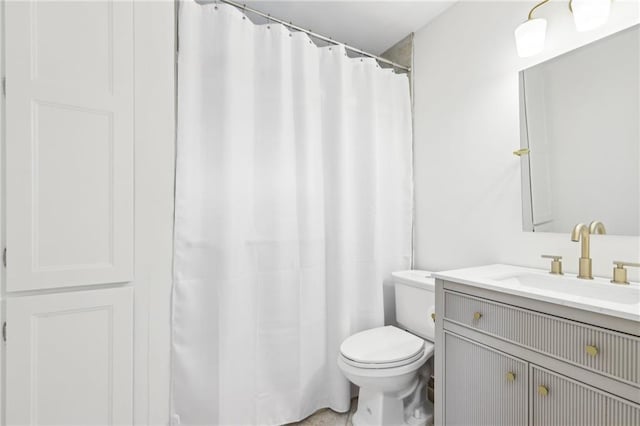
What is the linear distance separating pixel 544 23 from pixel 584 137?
53cm

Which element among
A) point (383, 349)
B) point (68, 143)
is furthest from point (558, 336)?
point (68, 143)

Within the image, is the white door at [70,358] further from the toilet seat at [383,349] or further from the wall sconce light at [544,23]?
the wall sconce light at [544,23]

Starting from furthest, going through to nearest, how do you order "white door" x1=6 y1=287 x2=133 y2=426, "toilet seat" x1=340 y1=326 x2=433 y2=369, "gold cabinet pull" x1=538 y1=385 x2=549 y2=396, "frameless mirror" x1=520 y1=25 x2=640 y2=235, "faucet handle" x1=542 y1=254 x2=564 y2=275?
"toilet seat" x1=340 y1=326 x2=433 y2=369 < "faucet handle" x1=542 y1=254 x2=564 y2=275 < "frameless mirror" x1=520 y1=25 x2=640 y2=235 < "white door" x1=6 y1=287 x2=133 y2=426 < "gold cabinet pull" x1=538 y1=385 x2=549 y2=396

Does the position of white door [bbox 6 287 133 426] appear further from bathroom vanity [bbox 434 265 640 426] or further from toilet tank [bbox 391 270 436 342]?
toilet tank [bbox 391 270 436 342]

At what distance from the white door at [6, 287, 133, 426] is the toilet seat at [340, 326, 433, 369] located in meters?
0.96

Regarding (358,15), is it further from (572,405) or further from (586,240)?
(572,405)

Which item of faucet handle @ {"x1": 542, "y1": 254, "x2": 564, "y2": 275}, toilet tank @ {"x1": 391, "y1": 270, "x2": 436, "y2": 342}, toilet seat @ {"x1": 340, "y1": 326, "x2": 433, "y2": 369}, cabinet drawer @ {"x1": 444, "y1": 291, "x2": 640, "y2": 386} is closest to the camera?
cabinet drawer @ {"x1": 444, "y1": 291, "x2": 640, "y2": 386}

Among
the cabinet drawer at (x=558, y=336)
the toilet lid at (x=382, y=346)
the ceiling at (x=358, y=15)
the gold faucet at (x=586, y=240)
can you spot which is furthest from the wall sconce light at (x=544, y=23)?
the toilet lid at (x=382, y=346)

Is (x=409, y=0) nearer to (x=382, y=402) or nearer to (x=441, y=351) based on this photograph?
(x=441, y=351)

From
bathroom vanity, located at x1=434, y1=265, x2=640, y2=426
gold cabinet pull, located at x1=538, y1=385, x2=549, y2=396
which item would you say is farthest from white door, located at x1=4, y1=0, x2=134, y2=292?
gold cabinet pull, located at x1=538, y1=385, x2=549, y2=396

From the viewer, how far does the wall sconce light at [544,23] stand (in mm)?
1222

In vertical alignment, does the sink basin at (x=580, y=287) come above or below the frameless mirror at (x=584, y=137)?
below

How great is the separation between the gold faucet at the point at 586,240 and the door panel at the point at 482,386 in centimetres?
47

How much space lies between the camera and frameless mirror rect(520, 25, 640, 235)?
47.1 inches
